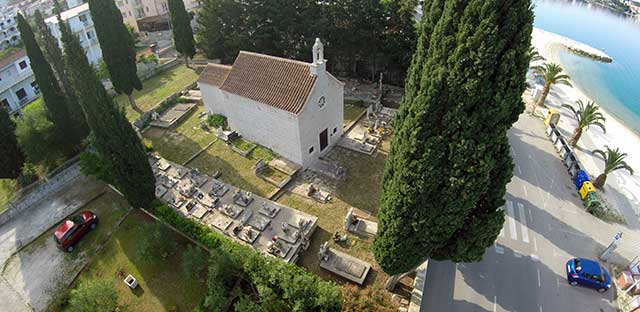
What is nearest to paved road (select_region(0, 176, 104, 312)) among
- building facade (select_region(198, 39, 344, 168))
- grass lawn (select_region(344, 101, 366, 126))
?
building facade (select_region(198, 39, 344, 168))

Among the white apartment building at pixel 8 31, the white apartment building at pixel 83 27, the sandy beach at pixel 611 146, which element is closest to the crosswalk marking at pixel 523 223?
the sandy beach at pixel 611 146

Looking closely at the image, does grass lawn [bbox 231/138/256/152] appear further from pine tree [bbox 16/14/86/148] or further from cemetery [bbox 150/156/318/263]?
pine tree [bbox 16/14/86/148]

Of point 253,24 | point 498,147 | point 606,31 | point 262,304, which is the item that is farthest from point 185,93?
point 606,31

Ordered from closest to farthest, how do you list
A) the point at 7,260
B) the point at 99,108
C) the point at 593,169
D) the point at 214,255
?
1. the point at 214,255
2. the point at 99,108
3. the point at 7,260
4. the point at 593,169

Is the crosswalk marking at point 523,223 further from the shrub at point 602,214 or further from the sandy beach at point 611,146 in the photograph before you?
the sandy beach at point 611,146

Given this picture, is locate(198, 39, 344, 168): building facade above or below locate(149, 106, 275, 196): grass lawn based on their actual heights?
above

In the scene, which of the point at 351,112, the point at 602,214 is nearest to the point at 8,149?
the point at 351,112

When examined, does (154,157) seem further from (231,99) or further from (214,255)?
(214,255)
